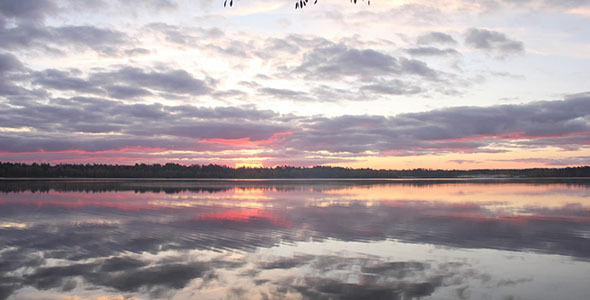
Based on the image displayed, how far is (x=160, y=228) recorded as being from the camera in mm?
19797

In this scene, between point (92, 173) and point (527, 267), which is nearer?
point (527, 267)

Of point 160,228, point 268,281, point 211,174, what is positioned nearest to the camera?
point 268,281

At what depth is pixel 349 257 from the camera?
43.9ft

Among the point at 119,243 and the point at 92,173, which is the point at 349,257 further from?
the point at 92,173

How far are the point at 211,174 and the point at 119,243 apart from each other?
151082 millimetres

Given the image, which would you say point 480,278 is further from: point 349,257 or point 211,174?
point 211,174

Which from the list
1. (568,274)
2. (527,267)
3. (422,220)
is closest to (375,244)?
(527,267)

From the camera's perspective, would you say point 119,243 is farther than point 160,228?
No

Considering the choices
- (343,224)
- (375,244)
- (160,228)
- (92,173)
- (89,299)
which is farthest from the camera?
(92,173)

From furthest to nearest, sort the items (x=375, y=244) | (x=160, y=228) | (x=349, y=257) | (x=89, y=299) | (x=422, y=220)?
(x=422, y=220) → (x=160, y=228) → (x=375, y=244) → (x=349, y=257) → (x=89, y=299)

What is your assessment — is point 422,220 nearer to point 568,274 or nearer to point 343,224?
point 343,224

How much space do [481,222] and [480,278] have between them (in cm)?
1168


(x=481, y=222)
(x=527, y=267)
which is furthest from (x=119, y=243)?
(x=481, y=222)

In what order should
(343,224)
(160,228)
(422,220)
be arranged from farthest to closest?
(422,220) → (343,224) → (160,228)
